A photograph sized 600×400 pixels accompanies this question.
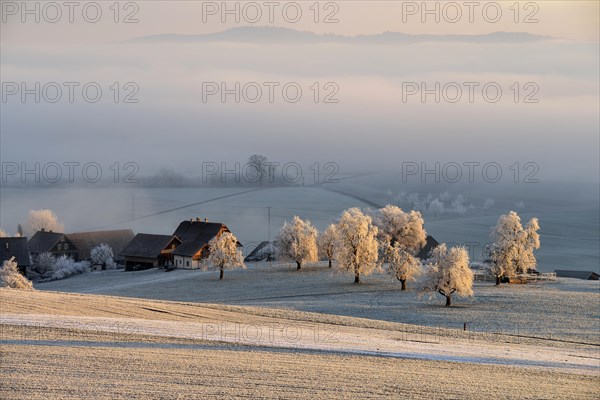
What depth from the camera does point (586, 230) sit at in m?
155

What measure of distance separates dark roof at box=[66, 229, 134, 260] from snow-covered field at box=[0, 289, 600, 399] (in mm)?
78792

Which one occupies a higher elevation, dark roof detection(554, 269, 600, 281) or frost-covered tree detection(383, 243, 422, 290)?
frost-covered tree detection(383, 243, 422, 290)

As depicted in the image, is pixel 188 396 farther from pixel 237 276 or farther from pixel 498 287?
pixel 237 276

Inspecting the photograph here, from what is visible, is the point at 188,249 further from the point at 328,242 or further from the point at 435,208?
the point at 435,208

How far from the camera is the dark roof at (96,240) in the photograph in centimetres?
12788

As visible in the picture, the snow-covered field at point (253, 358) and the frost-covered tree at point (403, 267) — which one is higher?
the frost-covered tree at point (403, 267)

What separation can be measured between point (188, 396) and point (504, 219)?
65046 mm

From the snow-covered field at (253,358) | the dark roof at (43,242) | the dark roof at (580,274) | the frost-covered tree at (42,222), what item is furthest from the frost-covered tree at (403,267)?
the frost-covered tree at (42,222)

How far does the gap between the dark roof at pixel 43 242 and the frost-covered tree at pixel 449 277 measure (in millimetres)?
73507

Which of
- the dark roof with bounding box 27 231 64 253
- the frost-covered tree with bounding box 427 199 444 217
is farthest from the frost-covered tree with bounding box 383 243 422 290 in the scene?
the frost-covered tree with bounding box 427 199 444 217

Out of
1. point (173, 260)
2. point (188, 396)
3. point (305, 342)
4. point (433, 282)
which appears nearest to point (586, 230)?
point (173, 260)

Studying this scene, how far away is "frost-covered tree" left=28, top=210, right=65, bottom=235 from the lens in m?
158

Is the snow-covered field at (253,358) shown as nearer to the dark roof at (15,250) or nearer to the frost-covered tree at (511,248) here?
the frost-covered tree at (511,248)

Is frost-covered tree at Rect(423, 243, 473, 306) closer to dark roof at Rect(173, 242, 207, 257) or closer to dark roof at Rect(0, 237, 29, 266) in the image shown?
dark roof at Rect(173, 242, 207, 257)
